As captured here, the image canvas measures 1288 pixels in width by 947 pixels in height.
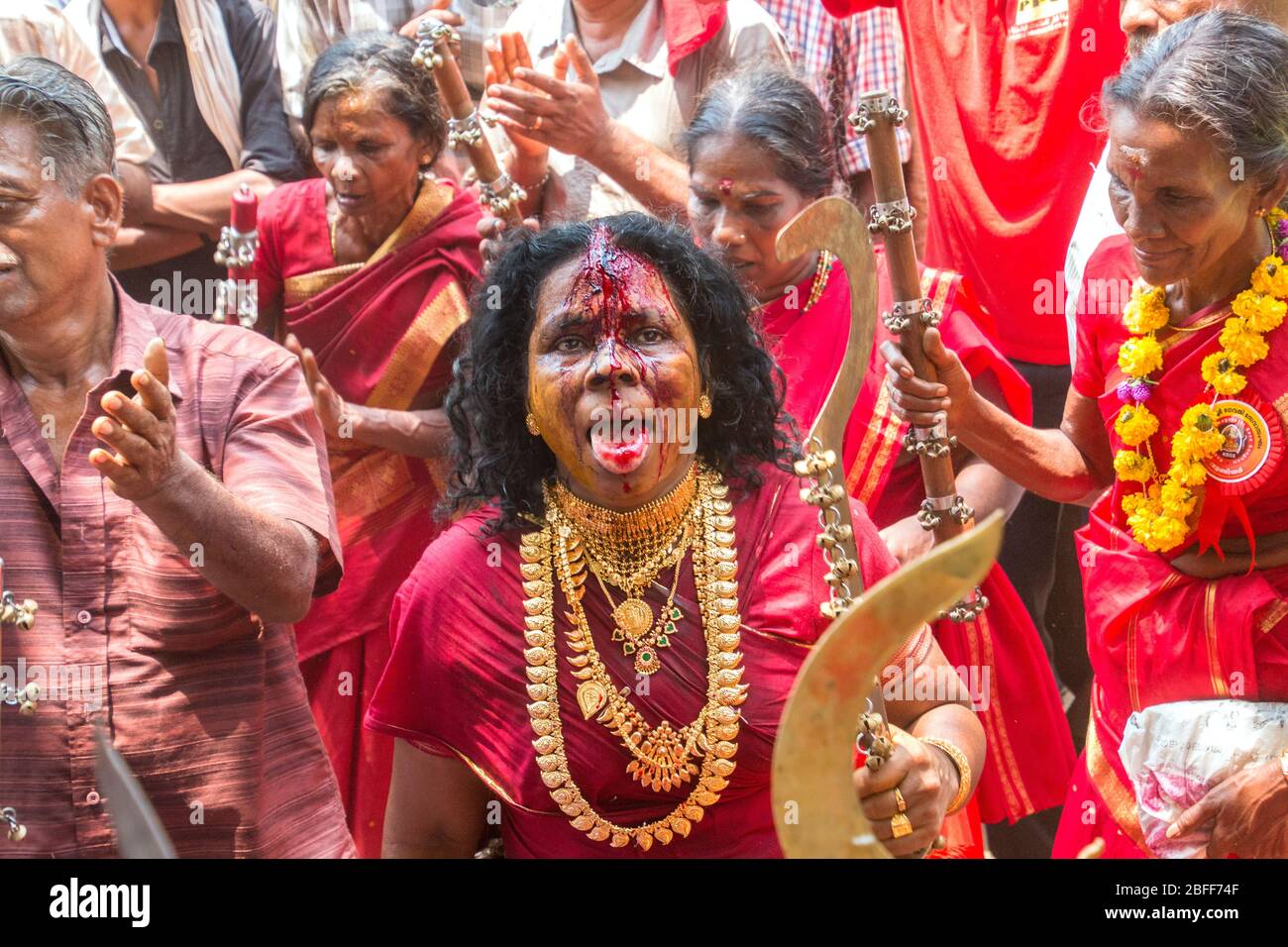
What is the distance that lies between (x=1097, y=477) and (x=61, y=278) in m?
1.82

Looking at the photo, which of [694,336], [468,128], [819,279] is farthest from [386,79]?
[694,336]

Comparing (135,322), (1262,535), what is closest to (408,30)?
(135,322)

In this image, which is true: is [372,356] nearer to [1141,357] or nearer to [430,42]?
[430,42]

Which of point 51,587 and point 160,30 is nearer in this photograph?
point 51,587

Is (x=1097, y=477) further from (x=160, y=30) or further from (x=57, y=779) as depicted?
(x=160, y=30)

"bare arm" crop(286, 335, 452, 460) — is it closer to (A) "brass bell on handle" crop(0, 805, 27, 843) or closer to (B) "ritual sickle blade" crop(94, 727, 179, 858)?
(A) "brass bell on handle" crop(0, 805, 27, 843)

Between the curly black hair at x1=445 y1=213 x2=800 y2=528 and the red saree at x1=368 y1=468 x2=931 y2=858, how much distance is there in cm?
8

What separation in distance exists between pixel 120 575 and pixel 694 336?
1021 millimetres

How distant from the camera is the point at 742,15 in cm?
355

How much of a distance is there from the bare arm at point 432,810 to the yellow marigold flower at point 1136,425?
119 cm

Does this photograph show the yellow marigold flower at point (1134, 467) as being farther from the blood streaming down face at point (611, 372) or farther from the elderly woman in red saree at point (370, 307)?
the elderly woman in red saree at point (370, 307)

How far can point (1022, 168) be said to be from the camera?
138 inches

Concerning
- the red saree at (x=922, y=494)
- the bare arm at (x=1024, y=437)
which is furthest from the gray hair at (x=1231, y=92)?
the red saree at (x=922, y=494)

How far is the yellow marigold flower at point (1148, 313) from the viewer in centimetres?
291
